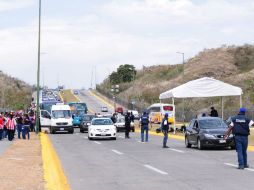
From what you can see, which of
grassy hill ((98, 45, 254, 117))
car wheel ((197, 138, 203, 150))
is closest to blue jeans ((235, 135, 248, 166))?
car wheel ((197, 138, 203, 150))

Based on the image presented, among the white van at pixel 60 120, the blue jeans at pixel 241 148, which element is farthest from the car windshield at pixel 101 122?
the blue jeans at pixel 241 148

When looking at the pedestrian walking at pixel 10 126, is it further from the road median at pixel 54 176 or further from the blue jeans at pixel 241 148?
the blue jeans at pixel 241 148

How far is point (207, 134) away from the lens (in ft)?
87.9

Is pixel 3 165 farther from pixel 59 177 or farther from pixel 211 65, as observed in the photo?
pixel 211 65

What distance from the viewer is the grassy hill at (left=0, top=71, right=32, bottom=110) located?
111 metres

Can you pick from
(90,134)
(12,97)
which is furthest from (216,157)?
(12,97)

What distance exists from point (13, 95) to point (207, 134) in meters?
109

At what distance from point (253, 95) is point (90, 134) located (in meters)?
50.4

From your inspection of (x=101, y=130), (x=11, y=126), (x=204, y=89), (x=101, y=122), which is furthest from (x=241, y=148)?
(x=204, y=89)

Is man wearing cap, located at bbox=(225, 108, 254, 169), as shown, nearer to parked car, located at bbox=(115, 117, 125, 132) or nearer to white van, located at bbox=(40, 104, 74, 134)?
parked car, located at bbox=(115, 117, 125, 132)

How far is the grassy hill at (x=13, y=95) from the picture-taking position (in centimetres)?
11056

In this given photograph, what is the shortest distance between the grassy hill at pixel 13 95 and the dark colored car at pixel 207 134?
258 ft

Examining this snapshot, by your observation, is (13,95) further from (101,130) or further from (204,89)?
(101,130)

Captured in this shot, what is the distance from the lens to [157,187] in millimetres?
13523
